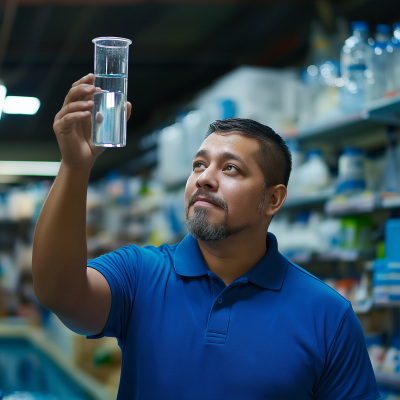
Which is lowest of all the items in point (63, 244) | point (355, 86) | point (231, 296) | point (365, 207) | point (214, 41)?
point (231, 296)

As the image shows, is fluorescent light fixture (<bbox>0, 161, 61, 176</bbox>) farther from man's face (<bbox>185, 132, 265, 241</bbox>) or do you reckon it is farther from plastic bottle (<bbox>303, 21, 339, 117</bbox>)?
man's face (<bbox>185, 132, 265, 241</bbox>)

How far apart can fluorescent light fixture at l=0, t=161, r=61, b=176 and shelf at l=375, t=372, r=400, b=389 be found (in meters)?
9.47

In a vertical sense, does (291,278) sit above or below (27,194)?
below

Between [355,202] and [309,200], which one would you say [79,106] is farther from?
[309,200]

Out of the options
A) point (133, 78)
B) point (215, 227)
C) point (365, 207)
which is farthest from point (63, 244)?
point (133, 78)

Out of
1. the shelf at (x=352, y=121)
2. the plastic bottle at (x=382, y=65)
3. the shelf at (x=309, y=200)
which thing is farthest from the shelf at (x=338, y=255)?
the plastic bottle at (x=382, y=65)

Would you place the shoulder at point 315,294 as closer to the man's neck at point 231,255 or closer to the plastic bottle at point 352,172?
the man's neck at point 231,255

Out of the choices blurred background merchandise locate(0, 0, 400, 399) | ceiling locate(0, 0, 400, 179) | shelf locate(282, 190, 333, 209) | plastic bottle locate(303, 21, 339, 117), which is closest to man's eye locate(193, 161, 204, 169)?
blurred background merchandise locate(0, 0, 400, 399)

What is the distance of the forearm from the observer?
3.83 feet

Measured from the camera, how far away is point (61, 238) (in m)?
1.17

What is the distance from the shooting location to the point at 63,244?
1173mm

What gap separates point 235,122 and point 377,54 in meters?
1.55

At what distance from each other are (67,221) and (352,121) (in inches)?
86.0

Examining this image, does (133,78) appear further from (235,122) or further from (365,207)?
(235,122)
